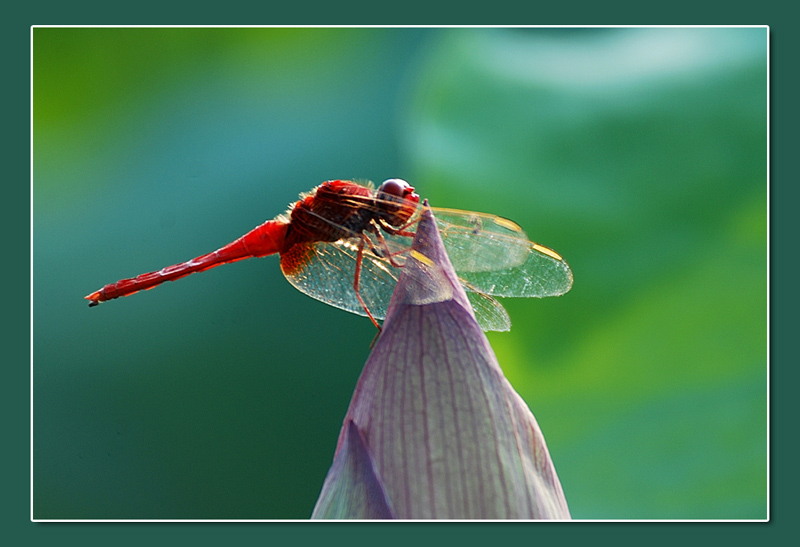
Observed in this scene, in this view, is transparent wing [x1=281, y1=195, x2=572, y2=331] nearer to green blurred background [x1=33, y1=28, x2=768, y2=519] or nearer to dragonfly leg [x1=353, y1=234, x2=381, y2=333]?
dragonfly leg [x1=353, y1=234, x2=381, y2=333]

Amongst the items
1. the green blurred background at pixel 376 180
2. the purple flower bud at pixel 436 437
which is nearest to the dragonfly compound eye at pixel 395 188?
the green blurred background at pixel 376 180

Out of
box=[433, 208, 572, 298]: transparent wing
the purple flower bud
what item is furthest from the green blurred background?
the purple flower bud

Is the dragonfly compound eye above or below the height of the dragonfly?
above

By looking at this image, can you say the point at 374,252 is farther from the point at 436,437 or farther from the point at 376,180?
the point at 436,437

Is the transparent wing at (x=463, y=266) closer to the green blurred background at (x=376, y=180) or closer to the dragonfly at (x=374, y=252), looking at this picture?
the dragonfly at (x=374, y=252)

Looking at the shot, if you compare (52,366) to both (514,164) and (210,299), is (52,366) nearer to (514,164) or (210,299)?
(210,299)
